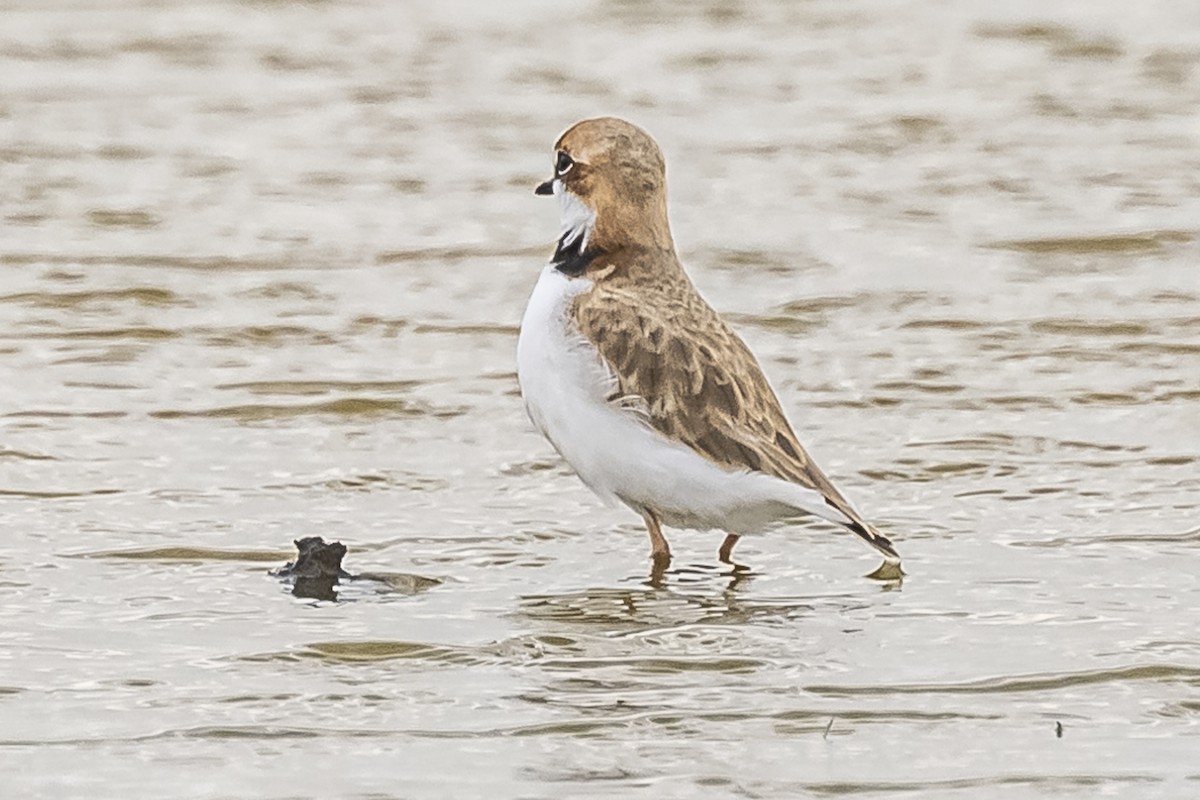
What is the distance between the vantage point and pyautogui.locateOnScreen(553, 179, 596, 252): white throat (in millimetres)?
6211

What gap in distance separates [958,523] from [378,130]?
5.55 metres

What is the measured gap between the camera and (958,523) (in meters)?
6.19

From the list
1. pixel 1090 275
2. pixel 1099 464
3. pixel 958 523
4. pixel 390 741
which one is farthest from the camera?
pixel 1090 275

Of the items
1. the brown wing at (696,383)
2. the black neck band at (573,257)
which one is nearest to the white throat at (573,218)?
the black neck band at (573,257)

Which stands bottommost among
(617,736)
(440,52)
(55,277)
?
(617,736)

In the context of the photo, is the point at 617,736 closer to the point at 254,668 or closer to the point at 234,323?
the point at 254,668

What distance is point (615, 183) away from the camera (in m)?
6.21

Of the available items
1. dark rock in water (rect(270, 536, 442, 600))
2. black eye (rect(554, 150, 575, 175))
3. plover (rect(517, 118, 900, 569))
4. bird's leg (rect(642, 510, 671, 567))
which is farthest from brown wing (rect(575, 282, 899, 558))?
dark rock in water (rect(270, 536, 442, 600))

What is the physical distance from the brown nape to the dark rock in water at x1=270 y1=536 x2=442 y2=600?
110 centimetres

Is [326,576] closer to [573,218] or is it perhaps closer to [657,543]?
[657,543]

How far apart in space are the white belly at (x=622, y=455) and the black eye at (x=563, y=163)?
485 millimetres

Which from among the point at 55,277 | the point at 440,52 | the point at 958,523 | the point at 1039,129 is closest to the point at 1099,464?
the point at 958,523

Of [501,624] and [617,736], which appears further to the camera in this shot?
[501,624]

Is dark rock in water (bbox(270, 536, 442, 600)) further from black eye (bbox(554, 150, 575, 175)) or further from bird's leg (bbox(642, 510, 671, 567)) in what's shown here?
black eye (bbox(554, 150, 575, 175))
